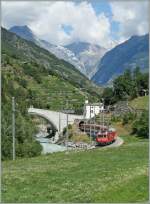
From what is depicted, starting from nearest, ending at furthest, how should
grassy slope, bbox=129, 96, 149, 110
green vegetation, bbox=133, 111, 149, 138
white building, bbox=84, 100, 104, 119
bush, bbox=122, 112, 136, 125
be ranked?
green vegetation, bbox=133, 111, 149, 138 < bush, bbox=122, 112, 136, 125 < grassy slope, bbox=129, 96, 149, 110 < white building, bbox=84, 100, 104, 119

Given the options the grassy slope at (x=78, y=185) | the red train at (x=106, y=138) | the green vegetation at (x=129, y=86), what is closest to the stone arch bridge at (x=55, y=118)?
the green vegetation at (x=129, y=86)

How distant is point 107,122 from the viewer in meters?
93.3

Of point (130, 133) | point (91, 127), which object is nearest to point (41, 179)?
point (130, 133)

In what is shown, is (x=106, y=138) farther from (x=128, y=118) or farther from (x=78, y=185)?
(x=78, y=185)

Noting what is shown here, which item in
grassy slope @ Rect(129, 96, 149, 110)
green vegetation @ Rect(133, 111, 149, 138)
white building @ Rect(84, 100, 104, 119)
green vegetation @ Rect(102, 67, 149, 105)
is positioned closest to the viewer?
green vegetation @ Rect(133, 111, 149, 138)

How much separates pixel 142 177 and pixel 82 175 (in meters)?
2.13

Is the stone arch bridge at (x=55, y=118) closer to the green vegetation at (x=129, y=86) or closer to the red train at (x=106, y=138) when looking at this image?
the green vegetation at (x=129, y=86)

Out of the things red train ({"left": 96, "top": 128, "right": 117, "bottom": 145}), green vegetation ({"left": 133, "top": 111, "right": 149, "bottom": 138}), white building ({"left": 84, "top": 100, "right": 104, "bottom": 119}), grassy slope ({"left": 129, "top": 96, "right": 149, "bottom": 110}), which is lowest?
red train ({"left": 96, "top": 128, "right": 117, "bottom": 145})

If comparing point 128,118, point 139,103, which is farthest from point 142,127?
point 139,103

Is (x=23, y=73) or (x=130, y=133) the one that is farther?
(x=23, y=73)

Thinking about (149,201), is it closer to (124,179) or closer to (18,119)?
(124,179)

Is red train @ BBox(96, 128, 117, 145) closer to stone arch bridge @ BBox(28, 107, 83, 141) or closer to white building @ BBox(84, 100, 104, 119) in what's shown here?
white building @ BBox(84, 100, 104, 119)

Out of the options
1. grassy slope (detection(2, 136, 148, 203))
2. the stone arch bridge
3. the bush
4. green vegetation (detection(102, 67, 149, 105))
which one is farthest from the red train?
grassy slope (detection(2, 136, 148, 203))

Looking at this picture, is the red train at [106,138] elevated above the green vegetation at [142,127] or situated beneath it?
situated beneath
